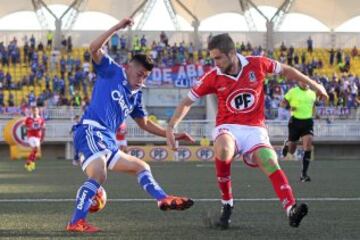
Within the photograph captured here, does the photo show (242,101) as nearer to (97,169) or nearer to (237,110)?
(237,110)

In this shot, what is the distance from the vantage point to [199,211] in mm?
10023

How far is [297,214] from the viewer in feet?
24.8

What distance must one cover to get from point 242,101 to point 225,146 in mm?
482

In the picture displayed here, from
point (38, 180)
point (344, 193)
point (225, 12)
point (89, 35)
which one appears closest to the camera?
point (344, 193)

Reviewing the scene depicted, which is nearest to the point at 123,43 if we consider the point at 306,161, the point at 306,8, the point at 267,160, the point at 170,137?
the point at 306,8

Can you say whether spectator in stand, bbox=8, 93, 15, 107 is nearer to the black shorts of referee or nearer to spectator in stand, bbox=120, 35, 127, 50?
spectator in stand, bbox=120, 35, 127, 50

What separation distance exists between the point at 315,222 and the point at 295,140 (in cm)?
883

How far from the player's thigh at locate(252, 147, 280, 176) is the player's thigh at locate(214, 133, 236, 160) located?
228mm

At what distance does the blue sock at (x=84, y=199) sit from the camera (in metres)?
7.98

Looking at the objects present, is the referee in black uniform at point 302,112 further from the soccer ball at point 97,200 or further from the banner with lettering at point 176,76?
the banner with lettering at point 176,76

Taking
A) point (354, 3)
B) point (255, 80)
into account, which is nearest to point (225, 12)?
point (354, 3)

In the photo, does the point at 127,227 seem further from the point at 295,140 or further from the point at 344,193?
the point at 295,140

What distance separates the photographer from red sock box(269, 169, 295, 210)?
7.90m

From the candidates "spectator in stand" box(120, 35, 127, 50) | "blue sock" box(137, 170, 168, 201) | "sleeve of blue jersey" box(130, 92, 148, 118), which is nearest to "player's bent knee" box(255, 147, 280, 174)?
"blue sock" box(137, 170, 168, 201)
